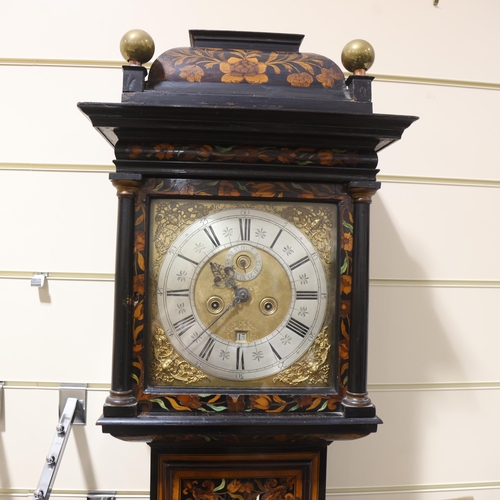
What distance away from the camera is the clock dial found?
863 mm

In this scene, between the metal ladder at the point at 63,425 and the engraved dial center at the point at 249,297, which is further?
the metal ladder at the point at 63,425

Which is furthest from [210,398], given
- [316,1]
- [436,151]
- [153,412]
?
[316,1]

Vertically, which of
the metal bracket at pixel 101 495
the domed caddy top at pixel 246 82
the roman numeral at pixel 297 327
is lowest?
the metal bracket at pixel 101 495

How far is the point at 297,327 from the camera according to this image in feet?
2.88

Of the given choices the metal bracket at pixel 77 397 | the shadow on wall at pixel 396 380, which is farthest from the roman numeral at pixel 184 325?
the shadow on wall at pixel 396 380

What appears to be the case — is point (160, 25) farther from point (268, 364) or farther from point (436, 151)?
point (268, 364)

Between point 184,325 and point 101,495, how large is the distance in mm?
729

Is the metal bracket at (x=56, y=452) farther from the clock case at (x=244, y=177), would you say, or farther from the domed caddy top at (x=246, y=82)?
the domed caddy top at (x=246, y=82)

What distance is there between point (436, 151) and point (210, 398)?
3.26 feet

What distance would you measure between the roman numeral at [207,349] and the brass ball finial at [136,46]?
574mm

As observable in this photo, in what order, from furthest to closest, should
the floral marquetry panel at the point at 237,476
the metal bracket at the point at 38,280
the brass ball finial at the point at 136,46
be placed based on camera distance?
the metal bracket at the point at 38,280 → the floral marquetry panel at the point at 237,476 → the brass ball finial at the point at 136,46

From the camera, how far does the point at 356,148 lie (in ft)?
2.85

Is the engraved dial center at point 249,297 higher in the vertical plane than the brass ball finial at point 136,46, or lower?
lower

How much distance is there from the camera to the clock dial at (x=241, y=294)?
2.83 feet
